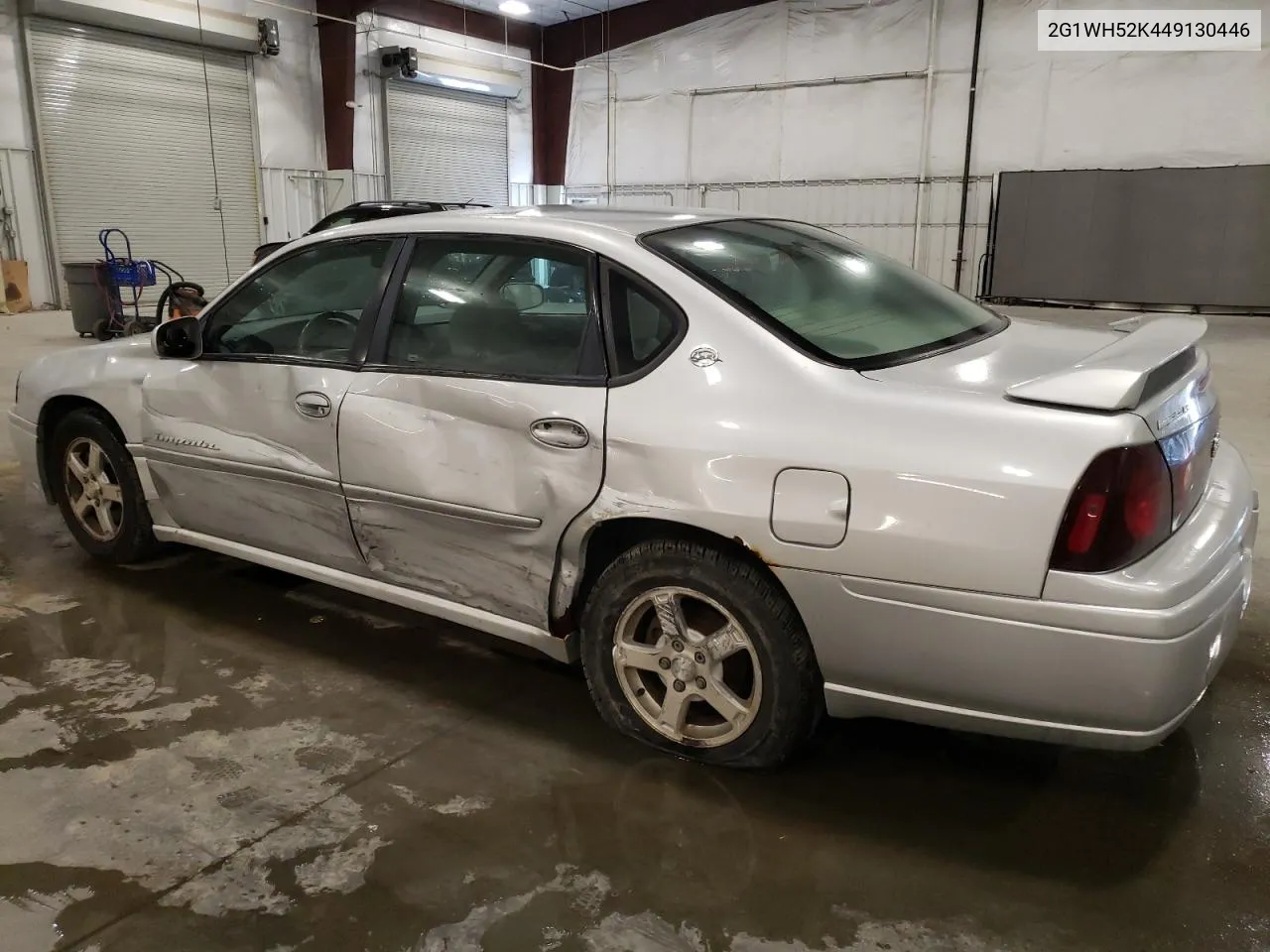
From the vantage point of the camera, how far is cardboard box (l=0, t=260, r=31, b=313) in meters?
14.0

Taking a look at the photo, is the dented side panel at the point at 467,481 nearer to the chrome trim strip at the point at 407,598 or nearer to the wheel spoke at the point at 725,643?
the chrome trim strip at the point at 407,598

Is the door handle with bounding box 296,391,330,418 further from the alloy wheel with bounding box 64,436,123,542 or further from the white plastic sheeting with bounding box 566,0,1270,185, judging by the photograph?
the white plastic sheeting with bounding box 566,0,1270,185

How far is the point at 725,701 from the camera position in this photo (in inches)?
98.3

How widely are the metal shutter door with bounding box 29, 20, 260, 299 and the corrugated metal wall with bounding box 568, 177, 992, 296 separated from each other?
269 inches

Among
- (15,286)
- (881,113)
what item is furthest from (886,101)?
(15,286)

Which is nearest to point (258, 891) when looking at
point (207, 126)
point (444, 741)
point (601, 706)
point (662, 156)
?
point (444, 741)

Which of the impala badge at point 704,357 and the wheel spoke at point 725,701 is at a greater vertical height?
the impala badge at point 704,357

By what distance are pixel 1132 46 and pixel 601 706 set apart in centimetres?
1521

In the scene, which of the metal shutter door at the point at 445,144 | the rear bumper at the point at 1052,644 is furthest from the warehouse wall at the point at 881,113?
the rear bumper at the point at 1052,644

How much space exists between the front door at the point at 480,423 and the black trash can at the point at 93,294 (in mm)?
10273

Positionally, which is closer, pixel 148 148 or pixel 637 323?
pixel 637 323

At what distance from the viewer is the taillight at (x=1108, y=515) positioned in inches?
76.6

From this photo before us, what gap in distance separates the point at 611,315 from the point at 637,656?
3.02ft

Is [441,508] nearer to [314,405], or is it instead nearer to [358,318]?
[314,405]
